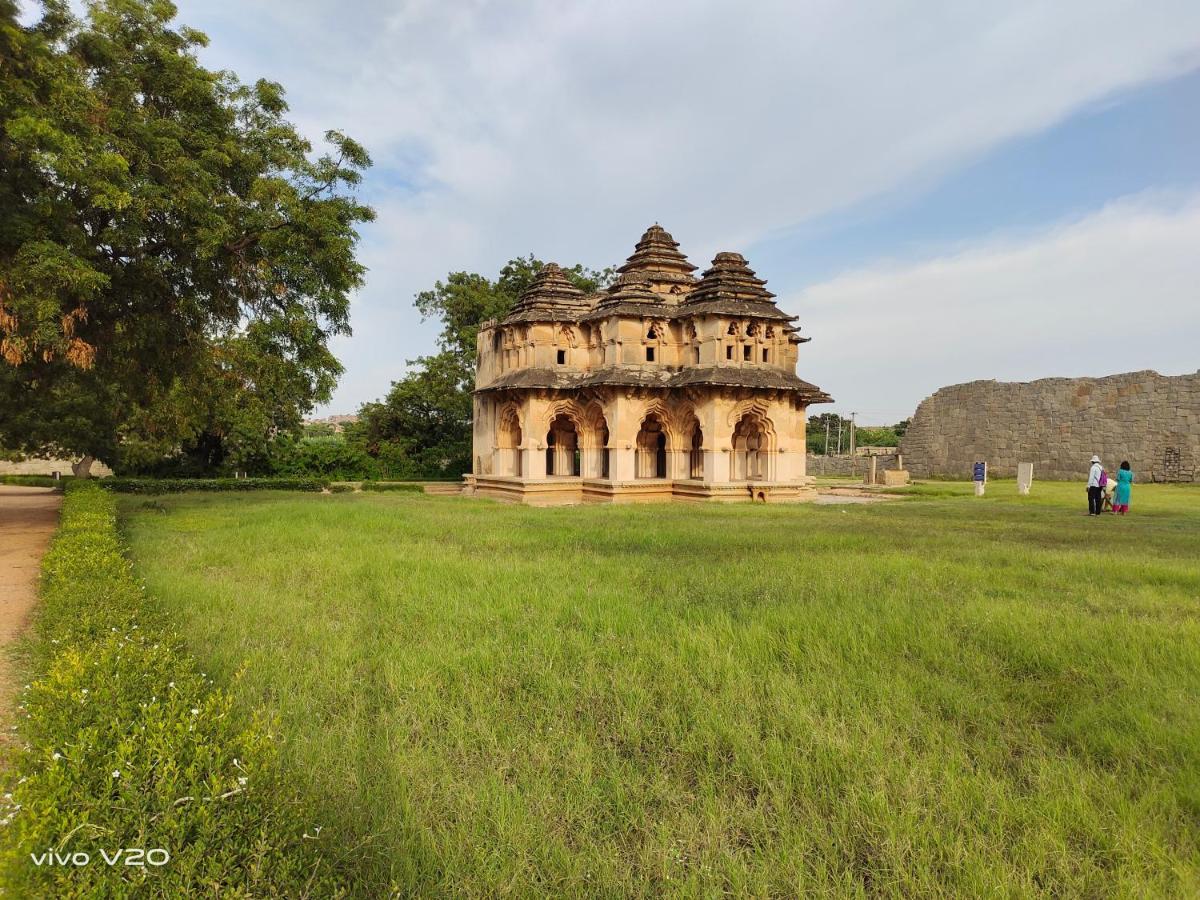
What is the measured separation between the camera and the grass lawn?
267cm

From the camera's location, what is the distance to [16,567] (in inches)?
359

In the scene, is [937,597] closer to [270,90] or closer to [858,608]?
[858,608]

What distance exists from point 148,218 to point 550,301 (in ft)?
42.1

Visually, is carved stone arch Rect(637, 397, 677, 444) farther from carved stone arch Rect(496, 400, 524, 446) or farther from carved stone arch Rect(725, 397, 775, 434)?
carved stone arch Rect(496, 400, 524, 446)

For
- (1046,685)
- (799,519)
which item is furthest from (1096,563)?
(799,519)

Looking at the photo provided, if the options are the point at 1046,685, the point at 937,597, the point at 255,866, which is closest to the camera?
the point at 255,866

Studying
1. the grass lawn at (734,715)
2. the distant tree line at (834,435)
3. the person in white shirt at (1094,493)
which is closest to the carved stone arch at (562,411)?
the person in white shirt at (1094,493)

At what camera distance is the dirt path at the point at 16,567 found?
4.95 meters

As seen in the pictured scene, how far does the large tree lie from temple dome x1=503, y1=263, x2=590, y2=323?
903cm

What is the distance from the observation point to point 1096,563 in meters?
7.64

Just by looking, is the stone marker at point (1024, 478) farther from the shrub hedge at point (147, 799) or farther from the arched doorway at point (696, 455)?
the shrub hedge at point (147, 799)

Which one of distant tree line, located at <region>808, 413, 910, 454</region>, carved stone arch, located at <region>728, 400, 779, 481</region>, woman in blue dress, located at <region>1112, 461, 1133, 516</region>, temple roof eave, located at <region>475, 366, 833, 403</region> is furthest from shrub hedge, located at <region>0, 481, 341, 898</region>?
distant tree line, located at <region>808, 413, 910, 454</region>

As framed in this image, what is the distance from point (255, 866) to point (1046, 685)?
4.39 m

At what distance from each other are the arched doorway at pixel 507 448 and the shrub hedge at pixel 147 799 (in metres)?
20.3
